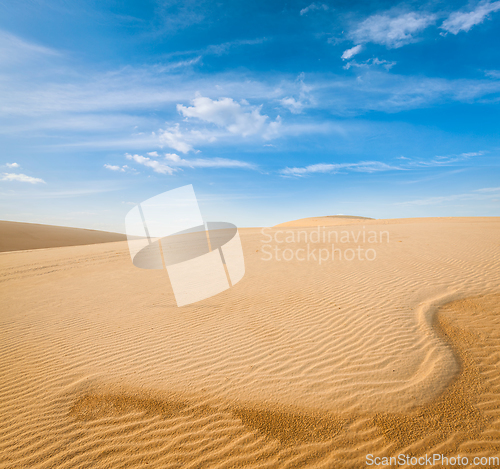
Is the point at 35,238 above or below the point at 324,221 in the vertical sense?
above

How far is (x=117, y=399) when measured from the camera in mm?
4168

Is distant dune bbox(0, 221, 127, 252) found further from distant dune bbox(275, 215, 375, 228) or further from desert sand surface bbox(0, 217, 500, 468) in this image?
distant dune bbox(275, 215, 375, 228)

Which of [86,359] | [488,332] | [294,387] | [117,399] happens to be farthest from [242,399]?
[488,332]

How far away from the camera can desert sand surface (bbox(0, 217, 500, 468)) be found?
3229mm

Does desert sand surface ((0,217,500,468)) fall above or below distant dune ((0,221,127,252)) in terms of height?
below

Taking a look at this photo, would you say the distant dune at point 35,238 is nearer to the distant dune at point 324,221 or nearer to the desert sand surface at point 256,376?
the desert sand surface at point 256,376

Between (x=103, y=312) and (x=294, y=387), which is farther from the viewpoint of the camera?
Result: (x=103, y=312)

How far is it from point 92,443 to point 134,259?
54.0ft

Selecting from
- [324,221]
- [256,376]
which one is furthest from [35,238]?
[324,221]

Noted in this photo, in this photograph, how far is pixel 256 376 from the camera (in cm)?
465

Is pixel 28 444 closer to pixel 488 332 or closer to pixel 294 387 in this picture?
pixel 294 387

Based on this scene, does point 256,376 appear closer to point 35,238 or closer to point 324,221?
point 35,238

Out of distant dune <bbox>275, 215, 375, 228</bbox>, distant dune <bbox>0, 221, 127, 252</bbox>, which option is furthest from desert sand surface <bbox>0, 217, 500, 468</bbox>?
distant dune <bbox>275, 215, 375, 228</bbox>

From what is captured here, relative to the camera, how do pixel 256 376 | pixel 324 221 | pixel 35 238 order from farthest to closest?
pixel 324 221, pixel 35 238, pixel 256 376
